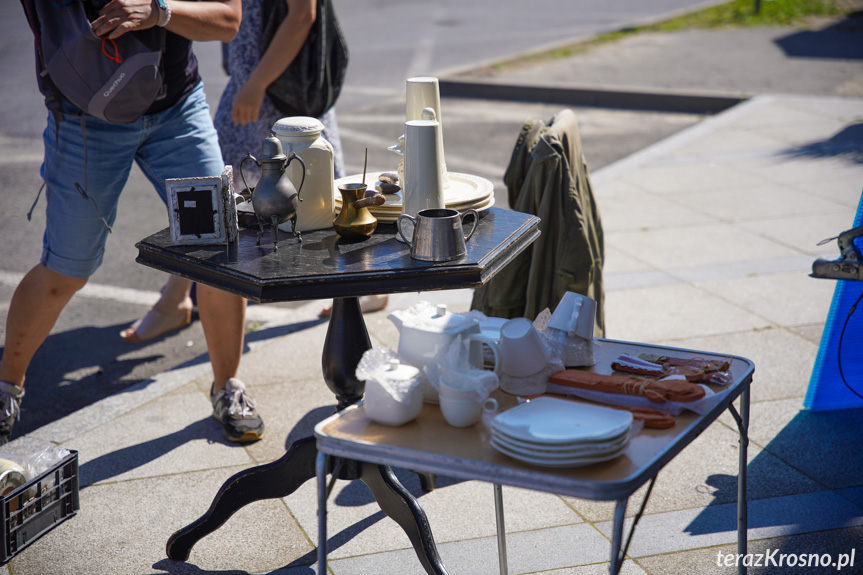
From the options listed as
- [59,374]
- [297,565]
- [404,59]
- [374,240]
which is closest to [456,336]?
[374,240]

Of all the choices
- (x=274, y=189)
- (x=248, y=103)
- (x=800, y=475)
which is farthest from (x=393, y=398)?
(x=248, y=103)

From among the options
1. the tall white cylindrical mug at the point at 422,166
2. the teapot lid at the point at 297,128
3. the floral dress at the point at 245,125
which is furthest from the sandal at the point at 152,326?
the tall white cylindrical mug at the point at 422,166

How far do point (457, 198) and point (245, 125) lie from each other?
5.58ft

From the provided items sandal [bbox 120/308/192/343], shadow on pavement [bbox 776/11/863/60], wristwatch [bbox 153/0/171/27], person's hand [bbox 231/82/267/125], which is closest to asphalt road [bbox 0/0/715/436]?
sandal [bbox 120/308/192/343]

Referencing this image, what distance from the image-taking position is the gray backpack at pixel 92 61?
9.04ft

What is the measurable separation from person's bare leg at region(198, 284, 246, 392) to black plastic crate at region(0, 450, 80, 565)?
77 cm

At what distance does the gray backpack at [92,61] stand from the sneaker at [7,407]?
1076mm

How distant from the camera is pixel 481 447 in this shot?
6.22 feet

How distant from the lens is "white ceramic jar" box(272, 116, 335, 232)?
2.40 metres

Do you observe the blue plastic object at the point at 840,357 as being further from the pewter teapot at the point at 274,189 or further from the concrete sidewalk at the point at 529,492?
the pewter teapot at the point at 274,189

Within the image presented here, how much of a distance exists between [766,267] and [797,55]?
798cm

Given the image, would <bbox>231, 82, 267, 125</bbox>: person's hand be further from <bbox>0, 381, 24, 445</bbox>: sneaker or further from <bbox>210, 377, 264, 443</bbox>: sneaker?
<bbox>0, 381, 24, 445</bbox>: sneaker

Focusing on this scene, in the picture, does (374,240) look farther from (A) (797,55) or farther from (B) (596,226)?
(A) (797,55)

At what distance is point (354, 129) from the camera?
870 centimetres
